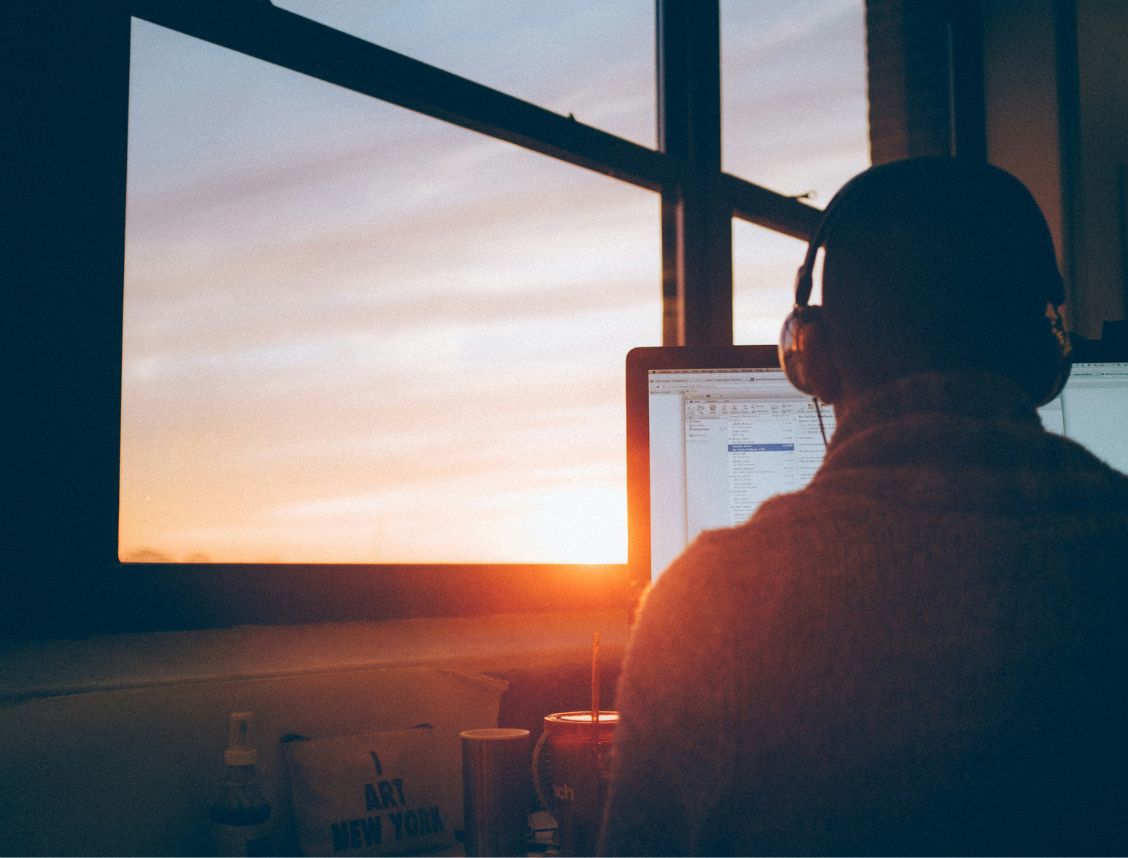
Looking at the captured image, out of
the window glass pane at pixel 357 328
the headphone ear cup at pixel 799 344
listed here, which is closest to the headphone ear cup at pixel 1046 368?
the headphone ear cup at pixel 799 344

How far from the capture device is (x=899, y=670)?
55 cm

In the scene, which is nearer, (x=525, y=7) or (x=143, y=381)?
(x=143, y=381)

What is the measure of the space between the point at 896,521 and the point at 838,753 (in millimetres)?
139

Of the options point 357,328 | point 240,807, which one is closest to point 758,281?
point 357,328

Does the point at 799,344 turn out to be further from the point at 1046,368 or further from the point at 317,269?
the point at 317,269

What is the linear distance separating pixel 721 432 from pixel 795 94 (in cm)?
160

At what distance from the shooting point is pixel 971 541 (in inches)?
22.3

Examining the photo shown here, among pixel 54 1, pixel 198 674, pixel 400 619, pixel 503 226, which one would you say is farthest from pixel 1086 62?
pixel 198 674

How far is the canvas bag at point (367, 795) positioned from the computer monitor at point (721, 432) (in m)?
0.35

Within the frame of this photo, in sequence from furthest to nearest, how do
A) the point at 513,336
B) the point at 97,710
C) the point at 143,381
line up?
1. the point at 513,336
2. the point at 143,381
3. the point at 97,710

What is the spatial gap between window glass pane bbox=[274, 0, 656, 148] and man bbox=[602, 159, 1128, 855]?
50.7 inches

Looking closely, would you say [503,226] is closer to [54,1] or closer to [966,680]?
[54,1]

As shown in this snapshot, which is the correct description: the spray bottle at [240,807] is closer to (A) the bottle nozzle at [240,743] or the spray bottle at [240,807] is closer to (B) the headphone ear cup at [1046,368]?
(A) the bottle nozzle at [240,743]

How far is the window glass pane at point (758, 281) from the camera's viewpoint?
227 cm
